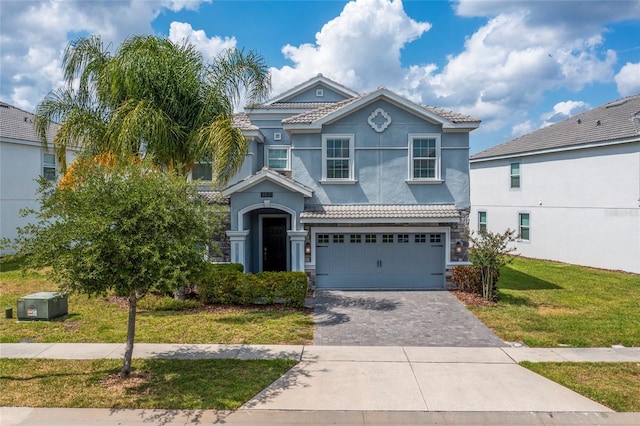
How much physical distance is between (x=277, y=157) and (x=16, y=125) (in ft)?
51.7

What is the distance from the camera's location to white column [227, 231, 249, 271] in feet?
48.6

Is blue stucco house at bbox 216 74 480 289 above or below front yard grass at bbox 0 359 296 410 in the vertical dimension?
above

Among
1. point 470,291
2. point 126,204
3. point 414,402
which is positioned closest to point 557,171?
point 470,291

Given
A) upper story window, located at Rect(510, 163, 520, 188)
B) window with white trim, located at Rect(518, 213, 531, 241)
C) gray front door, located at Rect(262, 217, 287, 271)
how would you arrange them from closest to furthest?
gray front door, located at Rect(262, 217, 287, 271) < window with white trim, located at Rect(518, 213, 531, 241) < upper story window, located at Rect(510, 163, 520, 188)

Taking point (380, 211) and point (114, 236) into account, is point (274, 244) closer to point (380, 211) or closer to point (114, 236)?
point (380, 211)

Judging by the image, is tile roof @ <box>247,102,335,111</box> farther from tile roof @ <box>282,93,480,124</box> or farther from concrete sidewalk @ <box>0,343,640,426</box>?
concrete sidewalk @ <box>0,343,640,426</box>

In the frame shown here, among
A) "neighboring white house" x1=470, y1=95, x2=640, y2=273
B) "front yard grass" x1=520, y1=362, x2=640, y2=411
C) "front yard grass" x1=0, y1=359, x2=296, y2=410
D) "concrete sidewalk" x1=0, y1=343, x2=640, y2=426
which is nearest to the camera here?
"concrete sidewalk" x1=0, y1=343, x2=640, y2=426

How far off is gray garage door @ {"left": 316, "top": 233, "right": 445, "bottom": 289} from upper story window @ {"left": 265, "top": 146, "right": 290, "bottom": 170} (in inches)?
195

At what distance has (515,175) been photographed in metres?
24.7

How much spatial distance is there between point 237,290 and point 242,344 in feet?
11.5

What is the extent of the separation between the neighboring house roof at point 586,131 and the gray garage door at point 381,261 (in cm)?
1107

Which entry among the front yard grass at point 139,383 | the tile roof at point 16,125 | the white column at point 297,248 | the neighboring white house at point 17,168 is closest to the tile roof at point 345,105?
the white column at point 297,248

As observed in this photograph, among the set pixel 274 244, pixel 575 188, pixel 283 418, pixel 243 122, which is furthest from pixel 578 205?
pixel 283 418

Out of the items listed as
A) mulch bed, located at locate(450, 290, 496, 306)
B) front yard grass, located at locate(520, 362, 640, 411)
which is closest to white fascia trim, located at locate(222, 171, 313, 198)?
mulch bed, located at locate(450, 290, 496, 306)
